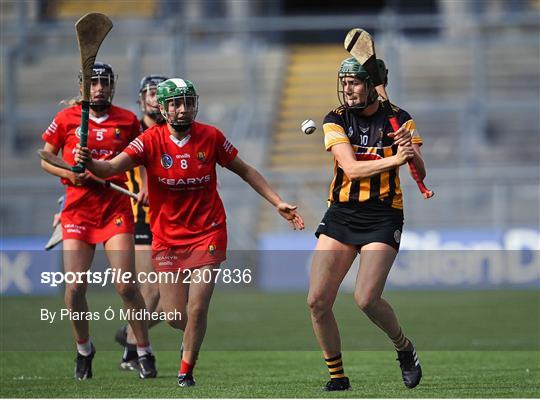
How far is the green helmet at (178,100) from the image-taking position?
8859 mm

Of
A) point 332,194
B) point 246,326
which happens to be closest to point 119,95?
point 246,326

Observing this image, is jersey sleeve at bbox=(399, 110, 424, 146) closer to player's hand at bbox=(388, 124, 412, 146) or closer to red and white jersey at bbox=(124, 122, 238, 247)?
player's hand at bbox=(388, 124, 412, 146)

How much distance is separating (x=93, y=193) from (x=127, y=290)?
789 mm

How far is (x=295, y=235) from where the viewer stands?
21.5m

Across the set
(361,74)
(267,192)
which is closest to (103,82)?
(267,192)

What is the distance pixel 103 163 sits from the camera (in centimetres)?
841

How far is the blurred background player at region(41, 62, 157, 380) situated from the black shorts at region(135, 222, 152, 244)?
38.2 inches

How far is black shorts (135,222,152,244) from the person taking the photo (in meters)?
11.0

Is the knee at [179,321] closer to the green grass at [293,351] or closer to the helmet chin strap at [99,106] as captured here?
the green grass at [293,351]

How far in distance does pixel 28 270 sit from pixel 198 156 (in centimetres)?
1130

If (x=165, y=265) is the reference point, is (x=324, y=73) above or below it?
below

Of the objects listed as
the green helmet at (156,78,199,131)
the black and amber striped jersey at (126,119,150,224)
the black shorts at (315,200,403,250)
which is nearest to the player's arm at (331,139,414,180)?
the black shorts at (315,200,403,250)

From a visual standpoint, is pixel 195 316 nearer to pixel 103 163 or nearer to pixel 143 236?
pixel 103 163

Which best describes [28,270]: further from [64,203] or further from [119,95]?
[64,203]
